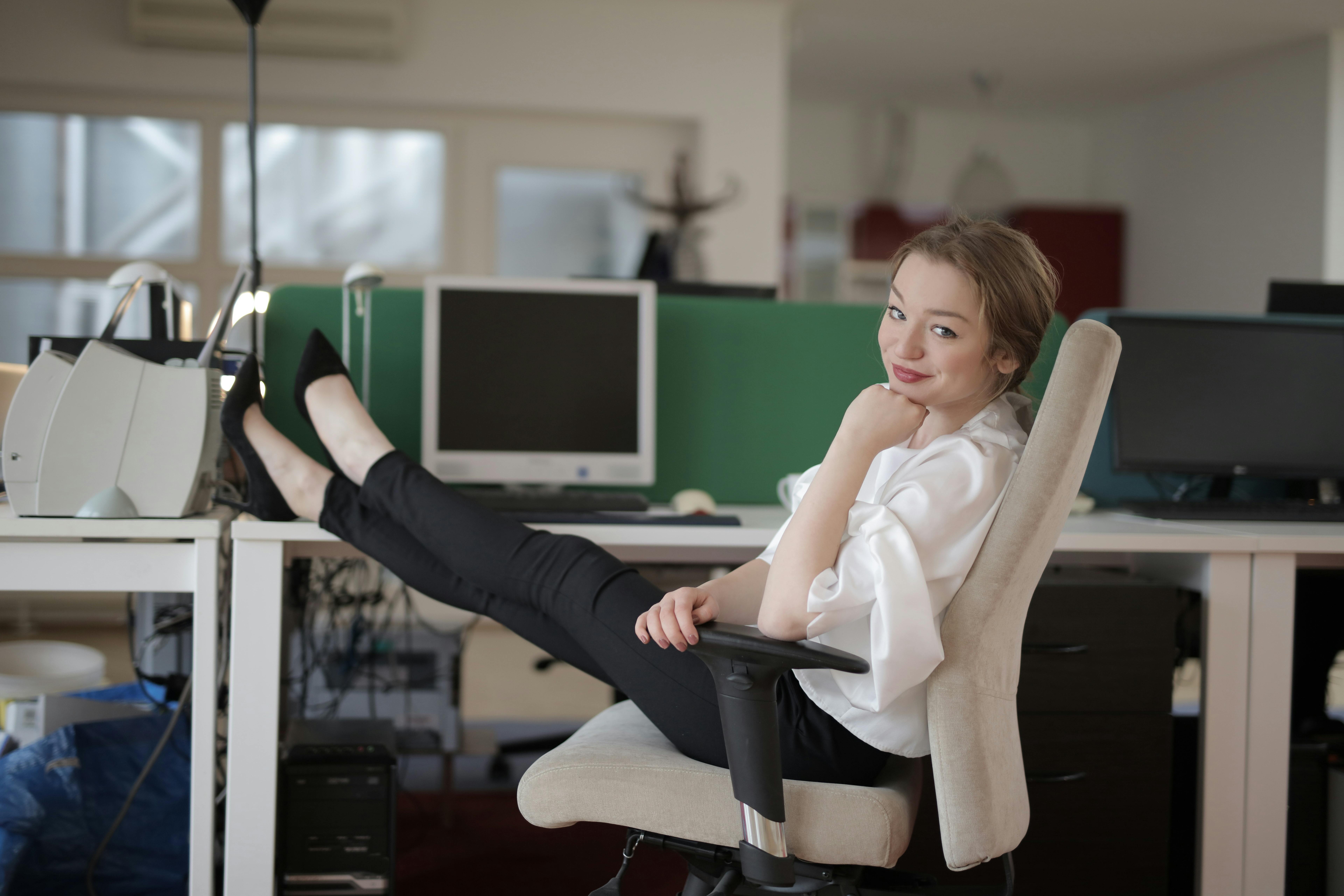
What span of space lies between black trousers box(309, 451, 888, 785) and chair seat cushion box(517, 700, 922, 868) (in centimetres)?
5

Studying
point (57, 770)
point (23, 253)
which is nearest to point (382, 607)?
point (23, 253)

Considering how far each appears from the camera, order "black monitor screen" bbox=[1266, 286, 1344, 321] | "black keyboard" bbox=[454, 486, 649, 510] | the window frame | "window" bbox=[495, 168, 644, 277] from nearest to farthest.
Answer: "black keyboard" bbox=[454, 486, 649, 510] → "black monitor screen" bbox=[1266, 286, 1344, 321] → the window frame → "window" bbox=[495, 168, 644, 277]

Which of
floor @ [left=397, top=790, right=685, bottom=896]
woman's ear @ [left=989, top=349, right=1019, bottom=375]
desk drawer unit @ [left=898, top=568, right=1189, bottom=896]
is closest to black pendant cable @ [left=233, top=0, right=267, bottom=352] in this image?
floor @ [left=397, top=790, right=685, bottom=896]

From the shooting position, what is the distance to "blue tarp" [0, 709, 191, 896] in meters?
1.62

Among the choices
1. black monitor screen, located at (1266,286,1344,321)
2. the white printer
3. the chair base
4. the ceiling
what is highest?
the ceiling

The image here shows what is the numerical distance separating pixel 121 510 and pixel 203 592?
6.9 inches

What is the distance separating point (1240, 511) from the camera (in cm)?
183

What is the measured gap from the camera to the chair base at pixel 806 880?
1.03m

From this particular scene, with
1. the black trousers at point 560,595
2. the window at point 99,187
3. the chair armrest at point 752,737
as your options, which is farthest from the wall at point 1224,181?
the window at point 99,187

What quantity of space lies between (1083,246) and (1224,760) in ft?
17.0

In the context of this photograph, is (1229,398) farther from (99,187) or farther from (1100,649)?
(99,187)

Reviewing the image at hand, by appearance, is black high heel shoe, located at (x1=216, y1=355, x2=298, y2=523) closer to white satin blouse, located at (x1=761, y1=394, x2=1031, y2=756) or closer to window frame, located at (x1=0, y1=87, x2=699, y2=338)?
white satin blouse, located at (x1=761, y1=394, x2=1031, y2=756)

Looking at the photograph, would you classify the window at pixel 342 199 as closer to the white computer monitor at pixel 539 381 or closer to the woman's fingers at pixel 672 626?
the white computer monitor at pixel 539 381

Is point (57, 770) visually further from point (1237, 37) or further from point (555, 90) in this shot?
point (1237, 37)
